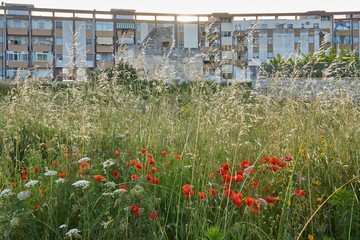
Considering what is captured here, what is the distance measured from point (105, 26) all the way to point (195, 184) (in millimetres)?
61074

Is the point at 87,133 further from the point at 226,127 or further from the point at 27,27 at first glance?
the point at 27,27

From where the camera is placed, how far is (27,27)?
200 feet

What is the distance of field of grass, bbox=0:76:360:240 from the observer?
2148 mm

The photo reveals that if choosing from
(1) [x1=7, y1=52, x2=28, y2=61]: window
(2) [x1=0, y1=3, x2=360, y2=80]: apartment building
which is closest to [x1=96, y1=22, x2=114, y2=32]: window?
(2) [x1=0, y1=3, x2=360, y2=80]: apartment building

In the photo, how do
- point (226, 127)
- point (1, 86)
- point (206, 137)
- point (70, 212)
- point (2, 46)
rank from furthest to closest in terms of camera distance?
1. point (2, 46)
2. point (1, 86)
3. point (206, 137)
4. point (226, 127)
5. point (70, 212)

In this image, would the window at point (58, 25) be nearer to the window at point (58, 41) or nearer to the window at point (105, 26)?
the window at point (58, 41)

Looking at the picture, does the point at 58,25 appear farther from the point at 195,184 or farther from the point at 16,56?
the point at 195,184

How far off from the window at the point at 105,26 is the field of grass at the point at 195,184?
58.8 meters

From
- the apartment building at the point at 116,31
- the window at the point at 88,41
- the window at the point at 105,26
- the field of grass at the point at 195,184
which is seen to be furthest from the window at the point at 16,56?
the field of grass at the point at 195,184

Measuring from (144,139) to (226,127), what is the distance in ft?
2.74

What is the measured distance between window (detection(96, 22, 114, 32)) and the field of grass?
193 ft

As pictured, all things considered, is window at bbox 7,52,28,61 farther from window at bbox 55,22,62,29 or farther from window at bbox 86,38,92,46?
window at bbox 86,38,92,46

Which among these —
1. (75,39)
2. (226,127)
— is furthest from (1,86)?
(226,127)

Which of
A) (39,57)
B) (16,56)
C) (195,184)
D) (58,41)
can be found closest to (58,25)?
(58,41)
